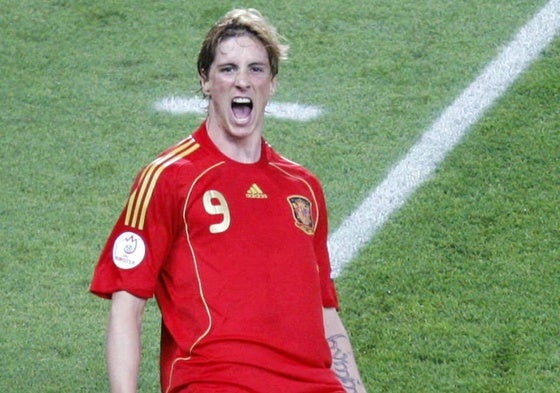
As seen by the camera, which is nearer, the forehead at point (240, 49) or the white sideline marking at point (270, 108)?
the forehead at point (240, 49)

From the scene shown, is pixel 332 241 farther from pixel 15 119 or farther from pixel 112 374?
pixel 112 374

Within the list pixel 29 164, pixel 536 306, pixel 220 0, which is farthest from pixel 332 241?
pixel 220 0

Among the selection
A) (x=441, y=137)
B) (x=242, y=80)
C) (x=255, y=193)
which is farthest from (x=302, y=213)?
(x=441, y=137)

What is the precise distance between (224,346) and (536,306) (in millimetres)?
2397

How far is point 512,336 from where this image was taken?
239 inches

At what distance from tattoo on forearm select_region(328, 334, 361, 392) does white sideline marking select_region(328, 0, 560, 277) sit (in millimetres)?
1922

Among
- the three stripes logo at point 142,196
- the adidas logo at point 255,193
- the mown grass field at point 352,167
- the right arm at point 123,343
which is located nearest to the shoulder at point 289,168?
the adidas logo at point 255,193

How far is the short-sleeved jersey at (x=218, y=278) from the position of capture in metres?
4.20

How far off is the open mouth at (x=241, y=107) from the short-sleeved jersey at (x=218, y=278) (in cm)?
15

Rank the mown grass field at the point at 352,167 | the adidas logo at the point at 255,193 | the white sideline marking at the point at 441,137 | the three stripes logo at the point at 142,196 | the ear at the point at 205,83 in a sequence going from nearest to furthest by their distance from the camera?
the three stripes logo at the point at 142,196, the adidas logo at the point at 255,193, the ear at the point at 205,83, the mown grass field at the point at 352,167, the white sideline marking at the point at 441,137

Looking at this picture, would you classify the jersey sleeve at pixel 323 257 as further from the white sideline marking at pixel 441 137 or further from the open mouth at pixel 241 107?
the white sideline marking at pixel 441 137

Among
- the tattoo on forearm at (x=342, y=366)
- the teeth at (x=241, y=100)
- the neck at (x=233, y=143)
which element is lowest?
the tattoo on forearm at (x=342, y=366)

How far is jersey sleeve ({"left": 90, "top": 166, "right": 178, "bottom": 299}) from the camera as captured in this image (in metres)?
4.21

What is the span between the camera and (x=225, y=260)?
4.27 meters
